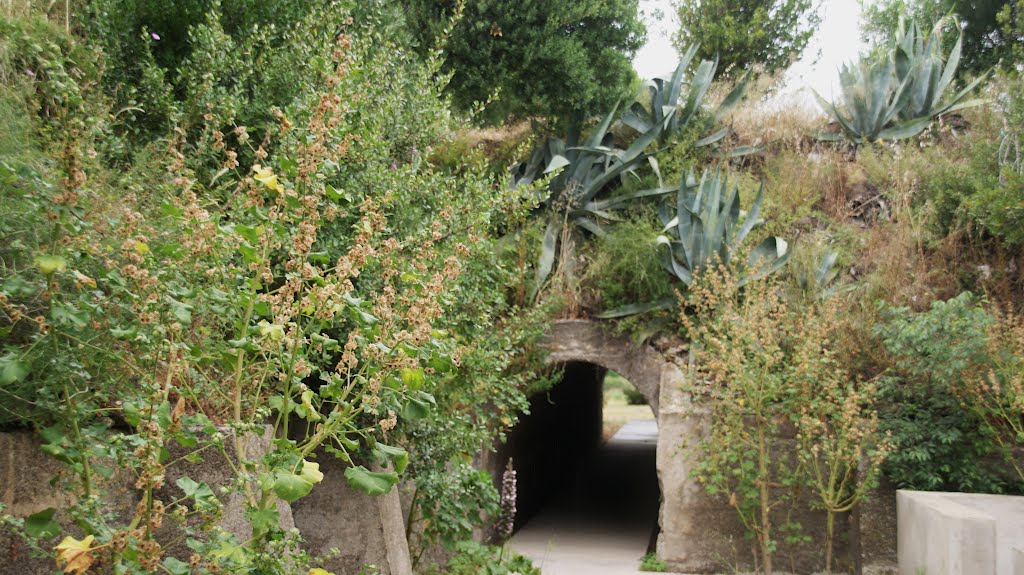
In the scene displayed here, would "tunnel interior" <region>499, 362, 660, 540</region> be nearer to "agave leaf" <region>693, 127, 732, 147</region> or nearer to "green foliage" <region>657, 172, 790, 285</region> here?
"green foliage" <region>657, 172, 790, 285</region>

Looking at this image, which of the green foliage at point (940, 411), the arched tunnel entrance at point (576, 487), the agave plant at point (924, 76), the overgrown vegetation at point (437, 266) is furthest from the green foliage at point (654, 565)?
the agave plant at point (924, 76)

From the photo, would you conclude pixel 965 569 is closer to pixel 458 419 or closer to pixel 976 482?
pixel 976 482

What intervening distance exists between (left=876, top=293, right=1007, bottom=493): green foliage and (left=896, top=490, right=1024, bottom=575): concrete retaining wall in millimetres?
617

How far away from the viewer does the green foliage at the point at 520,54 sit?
11.0 meters

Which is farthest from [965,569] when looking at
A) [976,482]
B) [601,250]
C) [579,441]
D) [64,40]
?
[579,441]

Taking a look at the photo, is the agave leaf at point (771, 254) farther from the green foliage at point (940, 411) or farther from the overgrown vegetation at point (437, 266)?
the green foliage at point (940, 411)

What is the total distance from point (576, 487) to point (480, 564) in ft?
33.5

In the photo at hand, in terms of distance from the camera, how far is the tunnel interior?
12102 millimetres

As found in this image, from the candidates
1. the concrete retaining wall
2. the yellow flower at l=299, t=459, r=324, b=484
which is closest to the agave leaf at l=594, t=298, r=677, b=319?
the concrete retaining wall

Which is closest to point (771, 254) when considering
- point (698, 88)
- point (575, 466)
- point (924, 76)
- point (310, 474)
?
point (698, 88)

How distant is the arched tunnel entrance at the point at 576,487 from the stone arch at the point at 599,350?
627 millimetres

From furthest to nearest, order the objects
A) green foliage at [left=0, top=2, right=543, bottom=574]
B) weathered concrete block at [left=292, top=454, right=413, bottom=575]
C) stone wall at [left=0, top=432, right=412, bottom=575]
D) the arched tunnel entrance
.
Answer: the arched tunnel entrance
weathered concrete block at [left=292, top=454, right=413, bottom=575]
stone wall at [left=0, top=432, right=412, bottom=575]
green foliage at [left=0, top=2, right=543, bottom=574]

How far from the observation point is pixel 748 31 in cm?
1473

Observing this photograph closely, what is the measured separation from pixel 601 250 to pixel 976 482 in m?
4.57
